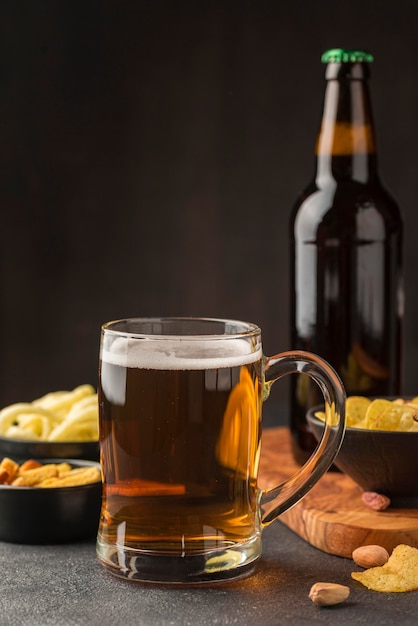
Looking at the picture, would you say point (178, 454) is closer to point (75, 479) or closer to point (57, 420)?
point (75, 479)

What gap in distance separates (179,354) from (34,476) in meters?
0.30

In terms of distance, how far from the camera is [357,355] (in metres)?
1.36

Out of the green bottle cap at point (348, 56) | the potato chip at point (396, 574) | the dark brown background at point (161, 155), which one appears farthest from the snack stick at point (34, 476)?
the dark brown background at point (161, 155)

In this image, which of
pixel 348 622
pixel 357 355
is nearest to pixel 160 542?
pixel 348 622

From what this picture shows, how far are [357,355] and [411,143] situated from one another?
1.66 meters

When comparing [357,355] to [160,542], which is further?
[357,355]

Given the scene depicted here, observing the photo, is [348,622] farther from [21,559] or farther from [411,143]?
[411,143]

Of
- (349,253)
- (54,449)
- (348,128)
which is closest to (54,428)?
(54,449)

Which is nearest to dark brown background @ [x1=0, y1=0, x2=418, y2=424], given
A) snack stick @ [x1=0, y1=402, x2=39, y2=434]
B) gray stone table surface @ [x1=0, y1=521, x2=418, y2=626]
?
snack stick @ [x1=0, y1=402, x2=39, y2=434]

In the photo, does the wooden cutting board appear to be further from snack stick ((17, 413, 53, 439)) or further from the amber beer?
snack stick ((17, 413, 53, 439))

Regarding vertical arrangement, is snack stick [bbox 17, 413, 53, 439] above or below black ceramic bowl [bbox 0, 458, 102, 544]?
above

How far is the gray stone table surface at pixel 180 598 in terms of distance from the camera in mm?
884

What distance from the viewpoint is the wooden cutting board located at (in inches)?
42.0

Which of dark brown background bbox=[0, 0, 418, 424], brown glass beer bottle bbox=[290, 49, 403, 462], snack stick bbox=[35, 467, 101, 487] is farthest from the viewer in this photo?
dark brown background bbox=[0, 0, 418, 424]
